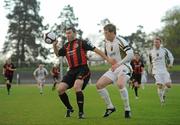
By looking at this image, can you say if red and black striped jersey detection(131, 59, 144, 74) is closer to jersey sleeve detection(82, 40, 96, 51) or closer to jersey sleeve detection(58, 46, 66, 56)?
jersey sleeve detection(58, 46, 66, 56)

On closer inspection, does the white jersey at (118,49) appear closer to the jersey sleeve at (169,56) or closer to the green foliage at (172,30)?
the jersey sleeve at (169,56)

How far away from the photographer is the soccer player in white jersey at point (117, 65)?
39.1 ft

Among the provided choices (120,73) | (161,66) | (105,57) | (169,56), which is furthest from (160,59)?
(105,57)

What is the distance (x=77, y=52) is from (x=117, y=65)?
A: 1.06m

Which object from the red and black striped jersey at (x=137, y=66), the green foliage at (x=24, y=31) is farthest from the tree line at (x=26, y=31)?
the red and black striped jersey at (x=137, y=66)

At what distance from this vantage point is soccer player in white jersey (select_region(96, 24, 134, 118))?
1192 centimetres

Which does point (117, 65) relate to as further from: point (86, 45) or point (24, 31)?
point (24, 31)

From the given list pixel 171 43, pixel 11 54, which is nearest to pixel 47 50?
pixel 11 54

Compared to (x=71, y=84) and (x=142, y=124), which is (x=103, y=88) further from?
(x=142, y=124)

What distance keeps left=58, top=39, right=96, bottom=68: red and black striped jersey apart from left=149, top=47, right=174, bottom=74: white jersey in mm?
5782

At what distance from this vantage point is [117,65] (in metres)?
12.0

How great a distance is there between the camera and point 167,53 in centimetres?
1741

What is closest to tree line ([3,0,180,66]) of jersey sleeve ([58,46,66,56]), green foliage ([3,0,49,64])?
green foliage ([3,0,49,64])

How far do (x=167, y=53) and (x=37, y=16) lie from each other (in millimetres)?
80711
